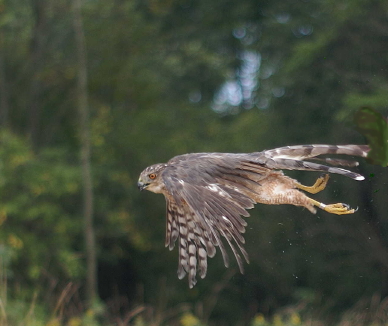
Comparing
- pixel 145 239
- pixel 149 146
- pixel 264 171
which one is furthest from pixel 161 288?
pixel 264 171

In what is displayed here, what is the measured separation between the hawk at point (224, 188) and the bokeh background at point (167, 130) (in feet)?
17.6

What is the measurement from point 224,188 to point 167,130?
10273 millimetres

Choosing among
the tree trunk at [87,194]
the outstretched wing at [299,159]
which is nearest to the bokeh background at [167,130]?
the tree trunk at [87,194]

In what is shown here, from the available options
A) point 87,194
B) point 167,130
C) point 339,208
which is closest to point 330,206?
point 339,208

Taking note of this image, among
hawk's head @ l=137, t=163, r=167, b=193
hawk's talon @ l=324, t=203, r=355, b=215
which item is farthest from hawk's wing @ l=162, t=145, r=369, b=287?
hawk's talon @ l=324, t=203, r=355, b=215

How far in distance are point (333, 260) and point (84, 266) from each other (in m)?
4.37

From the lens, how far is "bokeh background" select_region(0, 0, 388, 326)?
1022 cm

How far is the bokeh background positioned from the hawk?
538 cm

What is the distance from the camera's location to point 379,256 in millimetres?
10258

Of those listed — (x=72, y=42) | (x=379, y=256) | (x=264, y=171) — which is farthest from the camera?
(x=72, y=42)

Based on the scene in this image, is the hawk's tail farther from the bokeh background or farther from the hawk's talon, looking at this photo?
the bokeh background

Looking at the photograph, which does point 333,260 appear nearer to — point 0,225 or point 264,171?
point 0,225

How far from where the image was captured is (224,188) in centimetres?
298

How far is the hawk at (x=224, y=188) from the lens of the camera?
2.78 meters
